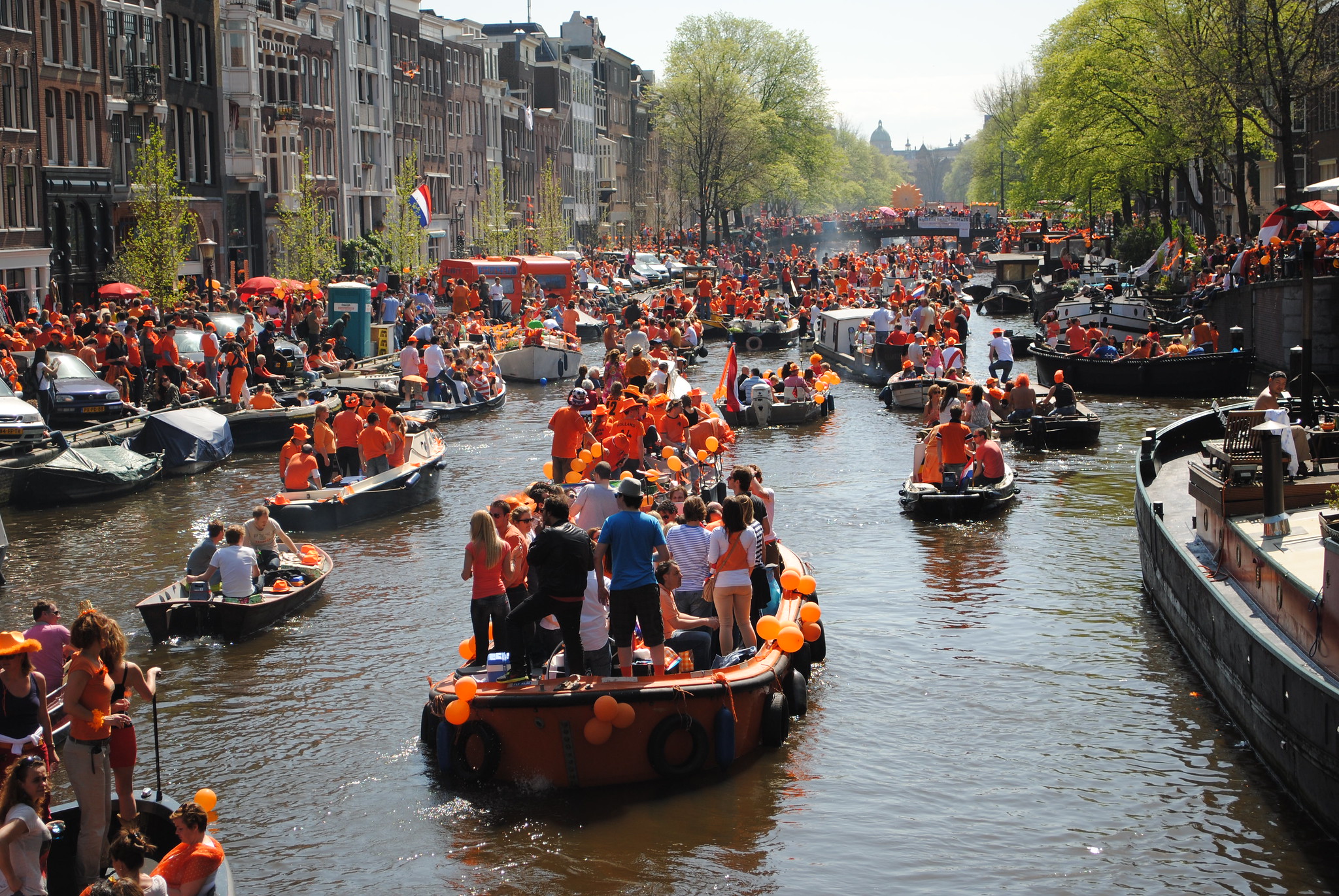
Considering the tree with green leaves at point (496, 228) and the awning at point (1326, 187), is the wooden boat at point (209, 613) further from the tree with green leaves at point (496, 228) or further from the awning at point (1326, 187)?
the tree with green leaves at point (496, 228)

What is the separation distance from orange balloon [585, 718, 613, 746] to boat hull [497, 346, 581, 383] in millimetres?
33188

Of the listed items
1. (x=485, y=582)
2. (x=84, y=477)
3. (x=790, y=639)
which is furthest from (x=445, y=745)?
(x=84, y=477)

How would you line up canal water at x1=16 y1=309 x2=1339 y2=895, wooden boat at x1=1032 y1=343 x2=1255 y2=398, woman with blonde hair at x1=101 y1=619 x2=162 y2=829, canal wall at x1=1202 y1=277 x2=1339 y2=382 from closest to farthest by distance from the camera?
woman with blonde hair at x1=101 y1=619 x2=162 y2=829 → canal water at x1=16 y1=309 x2=1339 y2=895 → wooden boat at x1=1032 y1=343 x2=1255 y2=398 → canal wall at x1=1202 y1=277 x2=1339 y2=382

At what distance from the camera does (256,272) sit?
59844 millimetres

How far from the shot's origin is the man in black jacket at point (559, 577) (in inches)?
475

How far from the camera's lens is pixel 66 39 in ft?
147

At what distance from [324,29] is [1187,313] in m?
39.4

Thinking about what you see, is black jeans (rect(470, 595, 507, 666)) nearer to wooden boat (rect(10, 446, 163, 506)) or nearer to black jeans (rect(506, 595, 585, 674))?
black jeans (rect(506, 595, 585, 674))

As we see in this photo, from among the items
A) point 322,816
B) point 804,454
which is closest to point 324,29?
point 804,454

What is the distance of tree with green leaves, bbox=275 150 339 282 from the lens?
52156 mm

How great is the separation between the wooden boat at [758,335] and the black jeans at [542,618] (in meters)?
40.4

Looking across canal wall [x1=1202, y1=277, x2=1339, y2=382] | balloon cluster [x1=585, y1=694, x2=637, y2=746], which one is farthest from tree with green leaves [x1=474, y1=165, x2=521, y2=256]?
balloon cluster [x1=585, y1=694, x2=637, y2=746]

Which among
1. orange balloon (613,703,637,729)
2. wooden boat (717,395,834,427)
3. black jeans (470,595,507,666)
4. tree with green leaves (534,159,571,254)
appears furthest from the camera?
tree with green leaves (534,159,571,254)

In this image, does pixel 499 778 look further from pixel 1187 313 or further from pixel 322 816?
pixel 1187 313
